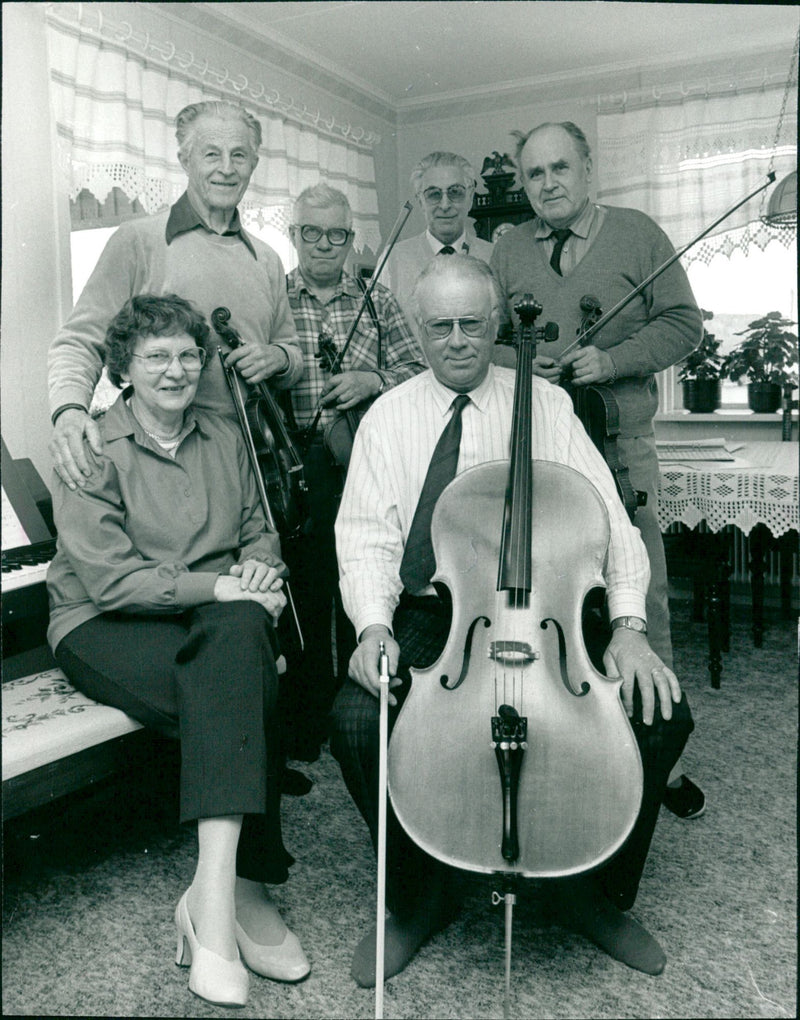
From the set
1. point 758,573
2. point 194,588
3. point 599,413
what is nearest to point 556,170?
point 599,413

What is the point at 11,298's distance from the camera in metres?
1.67

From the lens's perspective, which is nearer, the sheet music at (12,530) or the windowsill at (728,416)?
the sheet music at (12,530)

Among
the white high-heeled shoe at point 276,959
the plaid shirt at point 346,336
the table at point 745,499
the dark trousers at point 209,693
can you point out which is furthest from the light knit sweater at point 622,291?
the white high-heeled shoe at point 276,959

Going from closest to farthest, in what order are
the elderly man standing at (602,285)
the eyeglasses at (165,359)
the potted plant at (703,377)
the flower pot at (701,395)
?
the eyeglasses at (165,359) → the elderly man standing at (602,285) → the potted plant at (703,377) → the flower pot at (701,395)

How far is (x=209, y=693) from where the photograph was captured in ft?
4.94

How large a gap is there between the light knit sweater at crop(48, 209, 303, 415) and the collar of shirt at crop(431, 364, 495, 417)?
1.29 ft

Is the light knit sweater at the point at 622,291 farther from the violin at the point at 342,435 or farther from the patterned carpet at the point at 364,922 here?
the patterned carpet at the point at 364,922

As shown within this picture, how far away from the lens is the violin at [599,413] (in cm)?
188

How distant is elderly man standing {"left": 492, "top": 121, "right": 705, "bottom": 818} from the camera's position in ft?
6.16

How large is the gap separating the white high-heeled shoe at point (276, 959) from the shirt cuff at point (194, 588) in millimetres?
547

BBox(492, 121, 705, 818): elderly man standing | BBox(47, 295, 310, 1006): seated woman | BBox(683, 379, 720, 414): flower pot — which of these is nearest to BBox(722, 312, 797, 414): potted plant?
BBox(492, 121, 705, 818): elderly man standing

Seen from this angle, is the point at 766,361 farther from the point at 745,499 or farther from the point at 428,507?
the point at 428,507

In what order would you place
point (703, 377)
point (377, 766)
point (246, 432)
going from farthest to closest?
point (703, 377) < point (246, 432) < point (377, 766)

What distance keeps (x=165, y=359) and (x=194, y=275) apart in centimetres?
23
